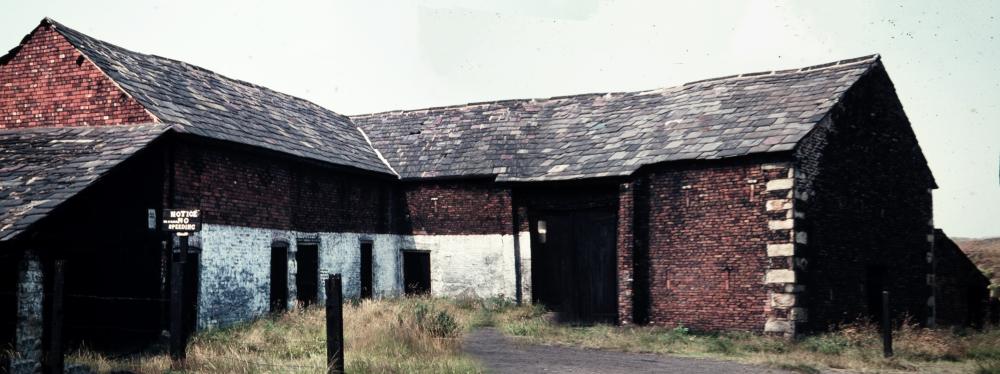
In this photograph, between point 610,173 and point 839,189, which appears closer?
point 839,189

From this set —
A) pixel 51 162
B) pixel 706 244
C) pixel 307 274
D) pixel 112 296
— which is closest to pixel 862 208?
pixel 706 244

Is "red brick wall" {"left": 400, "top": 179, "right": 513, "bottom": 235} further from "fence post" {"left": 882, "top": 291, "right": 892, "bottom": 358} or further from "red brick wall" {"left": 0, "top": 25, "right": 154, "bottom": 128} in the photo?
"fence post" {"left": 882, "top": 291, "right": 892, "bottom": 358}

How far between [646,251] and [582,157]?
315cm

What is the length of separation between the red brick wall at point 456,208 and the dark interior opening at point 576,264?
3.56 feet

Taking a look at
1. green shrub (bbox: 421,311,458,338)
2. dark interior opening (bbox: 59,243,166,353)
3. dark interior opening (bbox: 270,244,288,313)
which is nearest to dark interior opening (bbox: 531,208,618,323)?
green shrub (bbox: 421,311,458,338)

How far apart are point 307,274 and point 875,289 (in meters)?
12.7

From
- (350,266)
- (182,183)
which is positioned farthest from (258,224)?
(350,266)

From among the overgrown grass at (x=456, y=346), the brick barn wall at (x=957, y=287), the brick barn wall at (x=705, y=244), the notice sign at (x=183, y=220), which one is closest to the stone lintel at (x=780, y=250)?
the brick barn wall at (x=705, y=244)

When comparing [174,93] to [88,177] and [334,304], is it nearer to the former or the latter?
[88,177]

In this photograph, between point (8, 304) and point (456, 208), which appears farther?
point (456, 208)

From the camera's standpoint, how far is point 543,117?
77.3 feet

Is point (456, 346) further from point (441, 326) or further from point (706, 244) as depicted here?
point (706, 244)

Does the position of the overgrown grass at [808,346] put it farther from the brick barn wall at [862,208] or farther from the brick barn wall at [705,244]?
the brick barn wall at [862,208]

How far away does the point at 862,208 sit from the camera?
17734mm
